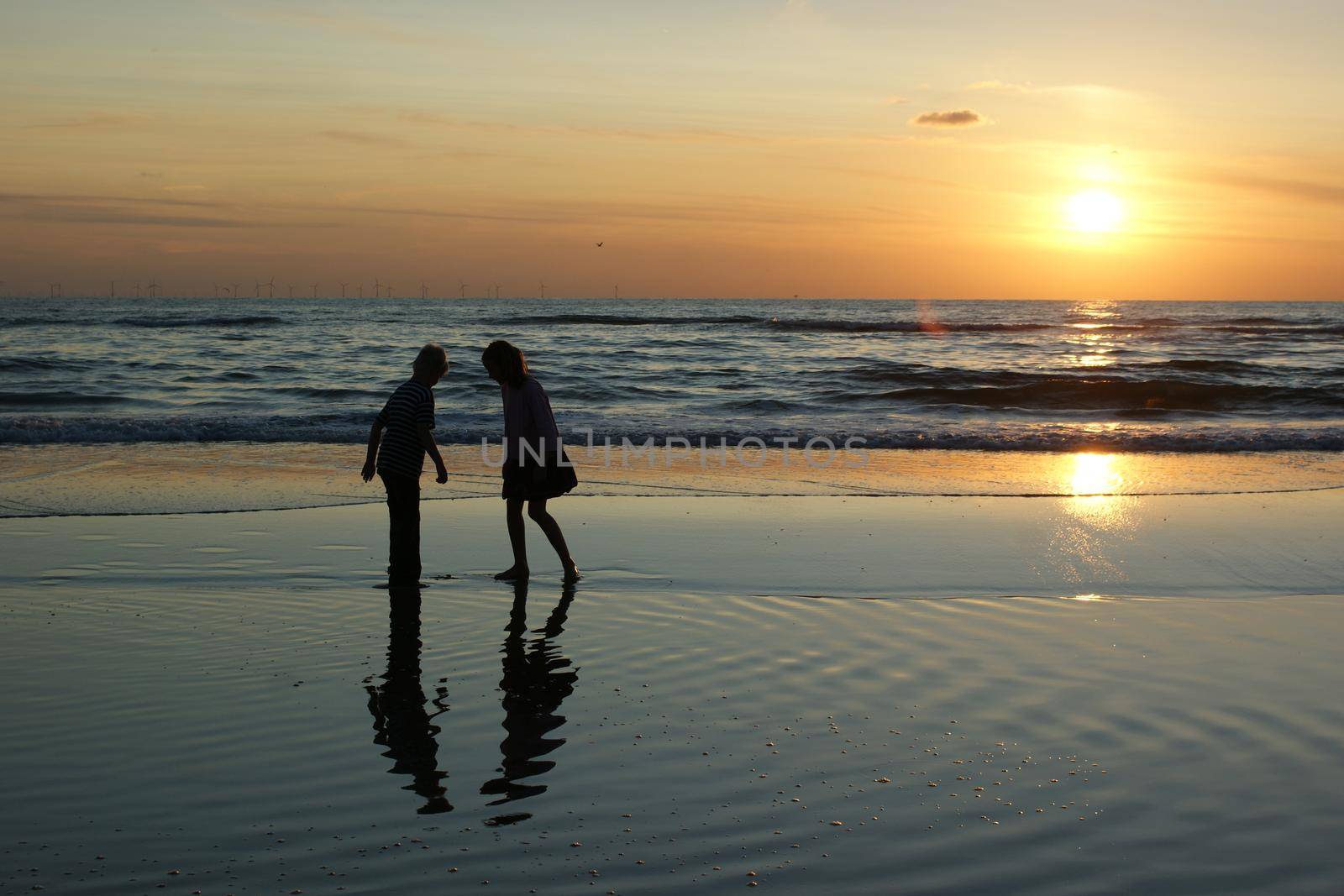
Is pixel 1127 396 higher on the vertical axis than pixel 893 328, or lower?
lower

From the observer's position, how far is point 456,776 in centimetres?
420

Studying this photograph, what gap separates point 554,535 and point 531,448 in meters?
0.63

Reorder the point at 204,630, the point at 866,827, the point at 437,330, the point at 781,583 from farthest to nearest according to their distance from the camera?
the point at 437,330
the point at 781,583
the point at 204,630
the point at 866,827

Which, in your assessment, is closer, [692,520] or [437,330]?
[692,520]

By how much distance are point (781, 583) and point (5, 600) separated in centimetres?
488

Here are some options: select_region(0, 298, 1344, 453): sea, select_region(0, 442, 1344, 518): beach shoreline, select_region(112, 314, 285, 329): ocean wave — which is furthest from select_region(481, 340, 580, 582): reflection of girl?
select_region(112, 314, 285, 329): ocean wave

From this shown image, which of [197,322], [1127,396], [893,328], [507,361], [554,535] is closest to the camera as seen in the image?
[507,361]

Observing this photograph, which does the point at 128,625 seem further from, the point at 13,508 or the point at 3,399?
the point at 3,399

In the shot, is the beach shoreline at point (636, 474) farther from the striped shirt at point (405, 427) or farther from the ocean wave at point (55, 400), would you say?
the ocean wave at point (55, 400)

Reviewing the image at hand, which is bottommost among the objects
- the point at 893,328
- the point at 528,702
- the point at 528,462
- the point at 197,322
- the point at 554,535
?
→ the point at 528,702

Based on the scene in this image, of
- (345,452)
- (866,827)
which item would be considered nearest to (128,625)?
(866,827)

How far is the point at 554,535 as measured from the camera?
790 cm

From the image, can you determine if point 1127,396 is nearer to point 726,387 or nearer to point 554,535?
point 726,387

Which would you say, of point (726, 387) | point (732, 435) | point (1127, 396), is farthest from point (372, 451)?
point (1127, 396)
